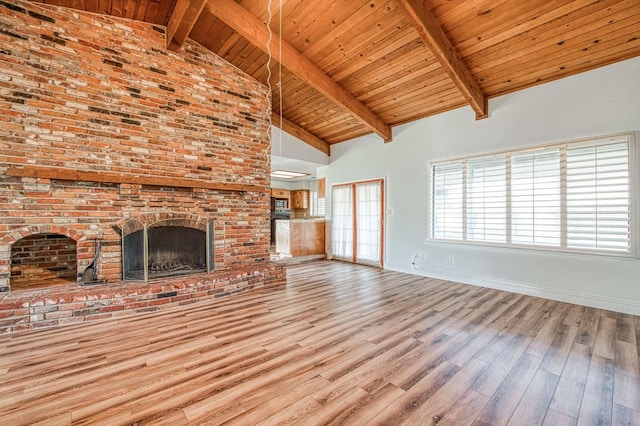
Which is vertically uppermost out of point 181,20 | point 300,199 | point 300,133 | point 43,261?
point 181,20

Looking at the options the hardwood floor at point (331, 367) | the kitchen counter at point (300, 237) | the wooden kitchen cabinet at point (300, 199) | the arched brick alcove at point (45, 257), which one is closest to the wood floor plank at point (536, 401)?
the hardwood floor at point (331, 367)

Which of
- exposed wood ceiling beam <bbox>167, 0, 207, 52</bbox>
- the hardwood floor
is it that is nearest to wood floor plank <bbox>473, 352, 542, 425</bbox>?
the hardwood floor

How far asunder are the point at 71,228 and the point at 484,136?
18.6 ft

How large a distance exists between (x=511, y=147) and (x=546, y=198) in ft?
2.80

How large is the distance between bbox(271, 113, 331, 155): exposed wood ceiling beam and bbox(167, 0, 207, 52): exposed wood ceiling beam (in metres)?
2.25

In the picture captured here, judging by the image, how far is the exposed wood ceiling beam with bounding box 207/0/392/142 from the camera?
3.27 metres

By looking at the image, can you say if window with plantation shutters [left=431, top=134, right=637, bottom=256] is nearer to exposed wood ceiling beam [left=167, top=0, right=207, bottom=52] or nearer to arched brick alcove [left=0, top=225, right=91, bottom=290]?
exposed wood ceiling beam [left=167, top=0, right=207, bottom=52]

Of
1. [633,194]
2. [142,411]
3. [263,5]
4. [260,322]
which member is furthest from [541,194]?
[142,411]

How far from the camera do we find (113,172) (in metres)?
3.48

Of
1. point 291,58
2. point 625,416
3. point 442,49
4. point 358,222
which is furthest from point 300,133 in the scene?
point 625,416

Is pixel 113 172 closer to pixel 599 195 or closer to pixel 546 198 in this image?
pixel 546 198

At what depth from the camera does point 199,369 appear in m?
2.04

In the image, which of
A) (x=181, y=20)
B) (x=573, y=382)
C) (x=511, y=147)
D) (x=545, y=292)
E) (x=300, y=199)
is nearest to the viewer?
(x=573, y=382)

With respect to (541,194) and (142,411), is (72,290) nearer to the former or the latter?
(142,411)
